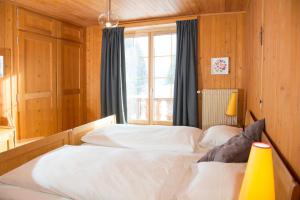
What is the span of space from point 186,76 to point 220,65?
0.59m

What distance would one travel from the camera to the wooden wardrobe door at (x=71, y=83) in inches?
173

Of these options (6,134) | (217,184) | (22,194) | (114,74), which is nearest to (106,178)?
(22,194)

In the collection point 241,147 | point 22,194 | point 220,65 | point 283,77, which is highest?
point 220,65

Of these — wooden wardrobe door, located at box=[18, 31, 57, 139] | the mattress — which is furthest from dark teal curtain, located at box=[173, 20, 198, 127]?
the mattress

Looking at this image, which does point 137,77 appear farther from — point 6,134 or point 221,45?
point 6,134

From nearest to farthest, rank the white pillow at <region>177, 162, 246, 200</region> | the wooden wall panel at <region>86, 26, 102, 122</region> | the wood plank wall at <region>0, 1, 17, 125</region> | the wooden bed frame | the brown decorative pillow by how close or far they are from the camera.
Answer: the wooden bed frame, the white pillow at <region>177, 162, 246, 200</region>, the brown decorative pillow, the wood plank wall at <region>0, 1, 17, 125</region>, the wooden wall panel at <region>86, 26, 102, 122</region>

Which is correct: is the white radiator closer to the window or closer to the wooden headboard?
the window

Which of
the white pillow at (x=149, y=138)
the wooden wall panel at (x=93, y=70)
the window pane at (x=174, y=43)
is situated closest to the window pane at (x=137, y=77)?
the window pane at (x=174, y=43)

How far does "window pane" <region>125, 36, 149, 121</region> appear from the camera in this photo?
15.0ft

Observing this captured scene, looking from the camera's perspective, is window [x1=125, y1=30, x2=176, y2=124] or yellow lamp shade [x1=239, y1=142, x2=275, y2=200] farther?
window [x1=125, y1=30, x2=176, y2=124]

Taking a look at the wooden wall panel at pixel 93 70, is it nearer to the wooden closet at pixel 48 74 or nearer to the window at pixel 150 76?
the wooden closet at pixel 48 74

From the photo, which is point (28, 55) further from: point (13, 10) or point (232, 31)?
point (232, 31)

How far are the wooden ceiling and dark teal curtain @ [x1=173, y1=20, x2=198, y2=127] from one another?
31 cm

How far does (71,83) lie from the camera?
461 cm
